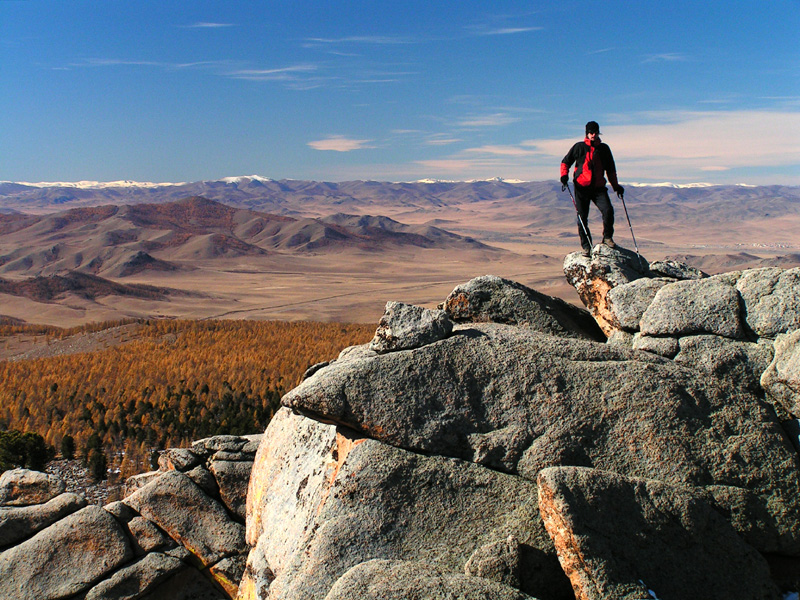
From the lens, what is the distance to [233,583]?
335 inches

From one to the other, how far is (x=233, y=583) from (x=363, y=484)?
389 centimetres

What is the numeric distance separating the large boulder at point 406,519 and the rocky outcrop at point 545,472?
0.01 m

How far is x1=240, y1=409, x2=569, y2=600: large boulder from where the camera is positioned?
540cm

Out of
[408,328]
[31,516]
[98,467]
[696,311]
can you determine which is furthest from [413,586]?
[98,467]

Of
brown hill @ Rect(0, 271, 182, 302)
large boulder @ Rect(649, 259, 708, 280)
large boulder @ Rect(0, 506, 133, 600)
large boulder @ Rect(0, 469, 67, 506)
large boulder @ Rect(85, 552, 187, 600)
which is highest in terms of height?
large boulder @ Rect(649, 259, 708, 280)

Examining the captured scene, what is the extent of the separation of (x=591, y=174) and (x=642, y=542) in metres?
5.87

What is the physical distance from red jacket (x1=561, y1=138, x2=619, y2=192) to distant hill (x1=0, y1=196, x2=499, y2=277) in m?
81.4

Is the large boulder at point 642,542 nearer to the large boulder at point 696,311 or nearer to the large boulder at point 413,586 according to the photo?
the large boulder at point 413,586

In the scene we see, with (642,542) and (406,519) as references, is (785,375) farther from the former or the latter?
(406,519)

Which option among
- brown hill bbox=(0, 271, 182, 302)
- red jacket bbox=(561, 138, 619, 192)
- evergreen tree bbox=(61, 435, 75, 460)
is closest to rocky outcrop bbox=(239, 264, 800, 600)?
red jacket bbox=(561, 138, 619, 192)

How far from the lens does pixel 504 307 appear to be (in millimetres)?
8336

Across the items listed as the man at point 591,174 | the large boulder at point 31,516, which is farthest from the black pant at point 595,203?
the large boulder at point 31,516

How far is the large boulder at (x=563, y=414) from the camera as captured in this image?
584cm

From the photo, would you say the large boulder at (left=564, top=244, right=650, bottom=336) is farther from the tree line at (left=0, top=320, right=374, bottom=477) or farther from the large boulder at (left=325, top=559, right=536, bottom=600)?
the tree line at (left=0, top=320, right=374, bottom=477)
